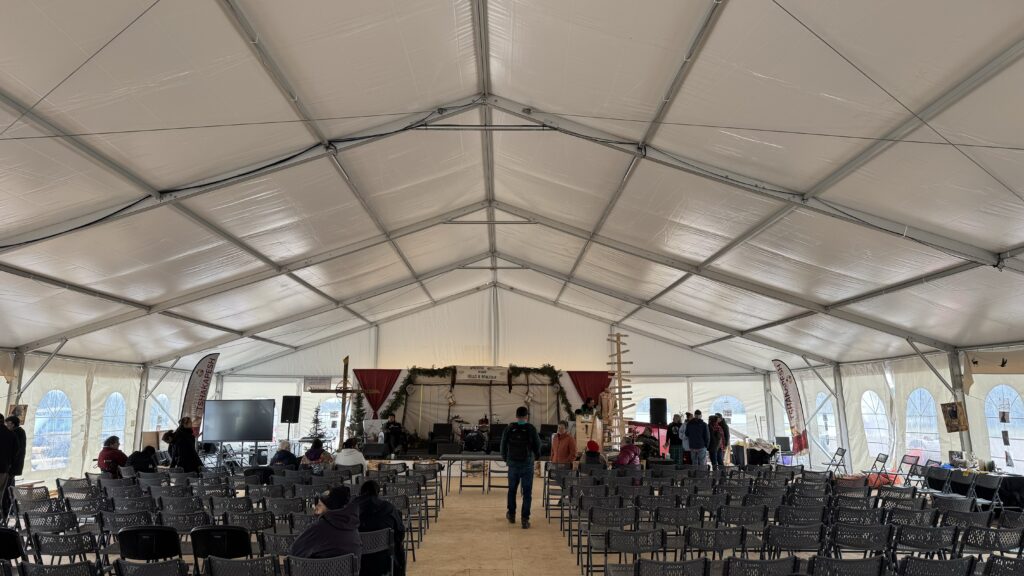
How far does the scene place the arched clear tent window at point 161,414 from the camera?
49.9ft

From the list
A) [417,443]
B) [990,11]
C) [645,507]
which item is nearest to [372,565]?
[645,507]

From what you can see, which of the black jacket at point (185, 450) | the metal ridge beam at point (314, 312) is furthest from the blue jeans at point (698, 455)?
the black jacket at point (185, 450)

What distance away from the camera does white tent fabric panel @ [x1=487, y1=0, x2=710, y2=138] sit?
495 cm

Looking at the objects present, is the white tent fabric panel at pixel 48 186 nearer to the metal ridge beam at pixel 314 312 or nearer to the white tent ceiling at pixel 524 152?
the white tent ceiling at pixel 524 152

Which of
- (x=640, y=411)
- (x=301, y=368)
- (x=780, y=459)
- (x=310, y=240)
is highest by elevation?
(x=310, y=240)

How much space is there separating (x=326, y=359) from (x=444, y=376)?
13.8 feet

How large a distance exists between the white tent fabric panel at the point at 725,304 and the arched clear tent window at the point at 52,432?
480 inches

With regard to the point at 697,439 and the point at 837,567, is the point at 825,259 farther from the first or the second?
the point at 837,567

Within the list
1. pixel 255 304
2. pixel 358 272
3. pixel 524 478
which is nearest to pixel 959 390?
pixel 524 478

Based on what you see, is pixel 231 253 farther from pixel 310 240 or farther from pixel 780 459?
pixel 780 459

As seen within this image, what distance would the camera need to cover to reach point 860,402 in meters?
13.8

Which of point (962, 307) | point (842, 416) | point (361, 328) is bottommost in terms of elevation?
point (842, 416)

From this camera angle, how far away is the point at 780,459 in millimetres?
16516

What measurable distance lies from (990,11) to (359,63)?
4.70 metres
